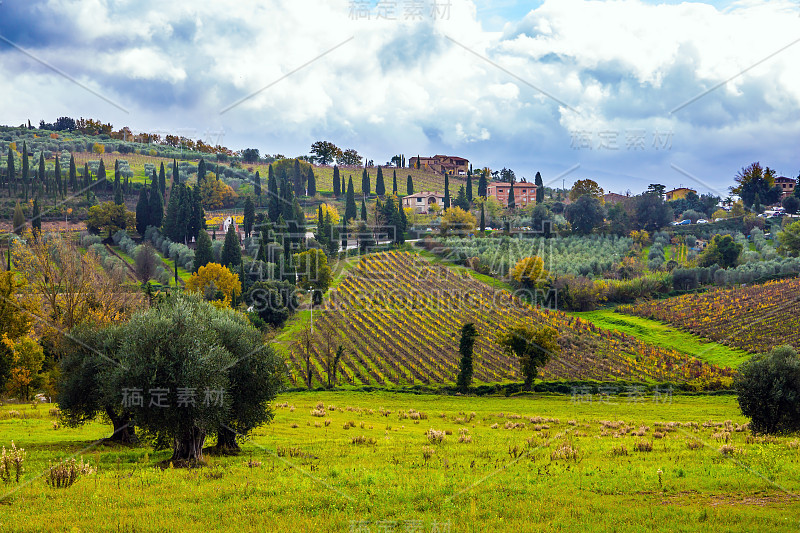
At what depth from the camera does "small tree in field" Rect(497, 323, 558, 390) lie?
2031 inches

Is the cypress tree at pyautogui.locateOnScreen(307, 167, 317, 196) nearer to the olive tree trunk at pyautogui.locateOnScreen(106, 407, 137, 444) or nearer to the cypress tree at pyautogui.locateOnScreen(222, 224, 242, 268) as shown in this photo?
the cypress tree at pyautogui.locateOnScreen(222, 224, 242, 268)

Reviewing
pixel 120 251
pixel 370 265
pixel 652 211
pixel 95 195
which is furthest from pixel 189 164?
pixel 652 211

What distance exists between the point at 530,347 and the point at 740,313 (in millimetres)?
36996

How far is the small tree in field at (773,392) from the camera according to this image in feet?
88.1

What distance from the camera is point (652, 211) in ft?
433

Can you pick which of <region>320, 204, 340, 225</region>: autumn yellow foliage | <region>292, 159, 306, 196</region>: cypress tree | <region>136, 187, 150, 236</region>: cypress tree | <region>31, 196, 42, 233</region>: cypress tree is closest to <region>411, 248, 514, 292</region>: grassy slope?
<region>320, 204, 340, 225</region>: autumn yellow foliage

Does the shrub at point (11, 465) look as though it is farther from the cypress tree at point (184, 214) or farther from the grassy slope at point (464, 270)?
the cypress tree at point (184, 214)

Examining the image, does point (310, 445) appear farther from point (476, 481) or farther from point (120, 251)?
point (120, 251)

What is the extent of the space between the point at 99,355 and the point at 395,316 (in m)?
Answer: 49.1

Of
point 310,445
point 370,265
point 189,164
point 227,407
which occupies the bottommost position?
point 310,445

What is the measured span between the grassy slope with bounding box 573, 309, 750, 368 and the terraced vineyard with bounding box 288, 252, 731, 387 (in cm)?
277

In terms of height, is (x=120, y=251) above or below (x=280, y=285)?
above

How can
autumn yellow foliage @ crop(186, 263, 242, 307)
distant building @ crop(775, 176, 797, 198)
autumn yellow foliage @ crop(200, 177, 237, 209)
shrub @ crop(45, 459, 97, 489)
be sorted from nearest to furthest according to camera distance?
shrub @ crop(45, 459, 97, 489), autumn yellow foliage @ crop(186, 263, 242, 307), autumn yellow foliage @ crop(200, 177, 237, 209), distant building @ crop(775, 176, 797, 198)

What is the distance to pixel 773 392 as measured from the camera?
2688 centimetres
